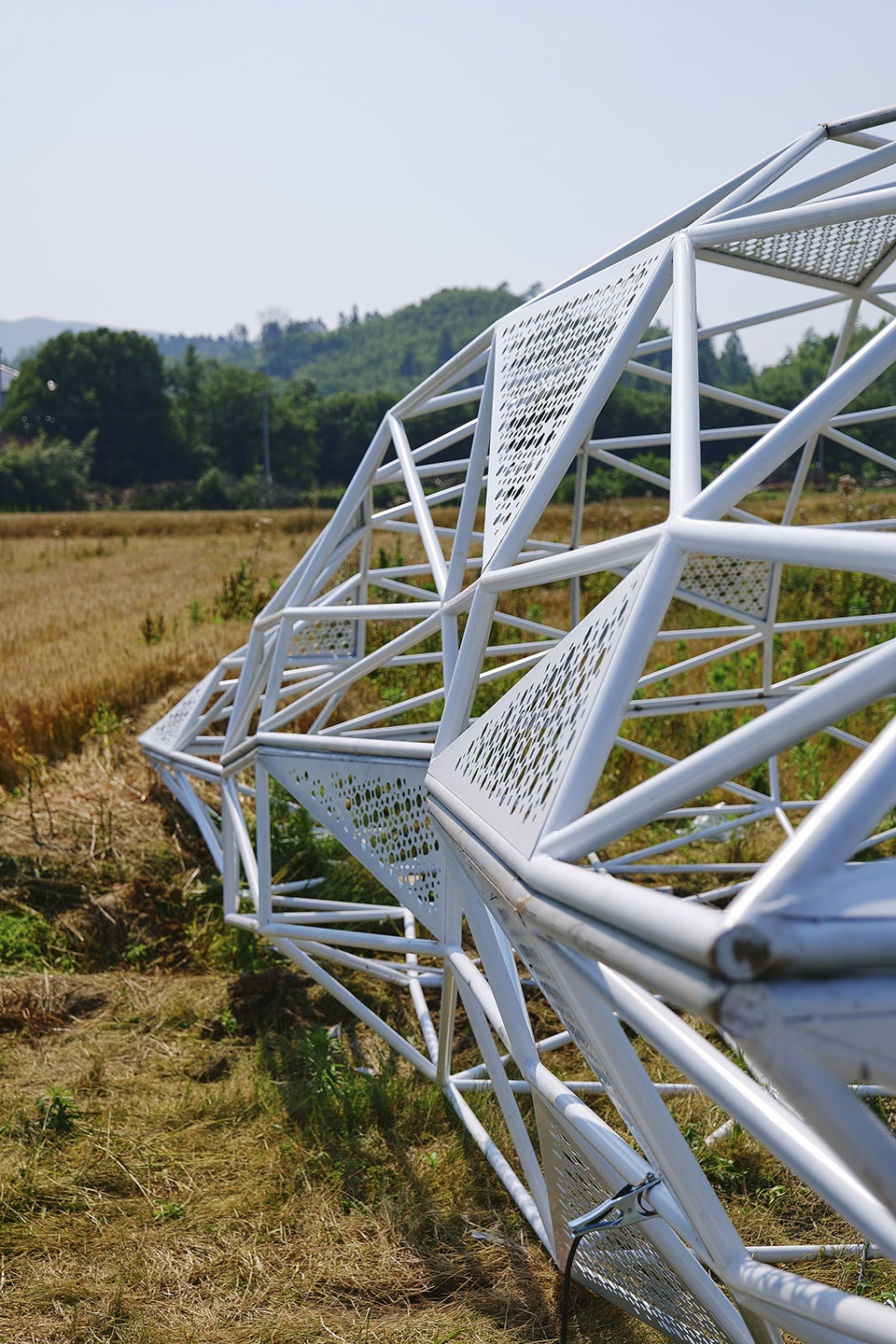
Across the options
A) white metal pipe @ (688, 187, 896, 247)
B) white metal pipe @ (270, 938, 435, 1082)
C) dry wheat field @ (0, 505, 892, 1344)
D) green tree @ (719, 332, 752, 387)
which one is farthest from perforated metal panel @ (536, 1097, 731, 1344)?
green tree @ (719, 332, 752, 387)

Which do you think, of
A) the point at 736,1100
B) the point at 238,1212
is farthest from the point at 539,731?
the point at 238,1212

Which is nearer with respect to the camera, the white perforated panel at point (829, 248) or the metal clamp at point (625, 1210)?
the metal clamp at point (625, 1210)

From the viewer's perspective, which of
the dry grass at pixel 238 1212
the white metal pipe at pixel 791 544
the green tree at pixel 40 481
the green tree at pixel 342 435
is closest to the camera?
the white metal pipe at pixel 791 544

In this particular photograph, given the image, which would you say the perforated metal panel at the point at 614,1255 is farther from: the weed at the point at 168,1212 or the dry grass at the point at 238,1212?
the weed at the point at 168,1212

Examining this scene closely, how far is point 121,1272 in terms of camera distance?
11.9 ft

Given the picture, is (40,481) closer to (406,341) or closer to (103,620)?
(103,620)

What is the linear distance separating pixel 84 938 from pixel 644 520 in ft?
50.0

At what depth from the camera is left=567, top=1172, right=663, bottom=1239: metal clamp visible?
2.44 meters

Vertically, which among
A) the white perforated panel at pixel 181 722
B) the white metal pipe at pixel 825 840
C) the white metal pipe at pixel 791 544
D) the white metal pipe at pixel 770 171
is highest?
the white metal pipe at pixel 770 171

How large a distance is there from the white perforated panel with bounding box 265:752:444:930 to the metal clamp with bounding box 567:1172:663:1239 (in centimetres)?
170

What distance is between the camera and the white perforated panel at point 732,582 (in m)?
6.41

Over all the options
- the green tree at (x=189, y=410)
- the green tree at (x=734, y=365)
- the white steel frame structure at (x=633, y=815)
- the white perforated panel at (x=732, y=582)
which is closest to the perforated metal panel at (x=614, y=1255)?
the white steel frame structure at (x=633, y=815)

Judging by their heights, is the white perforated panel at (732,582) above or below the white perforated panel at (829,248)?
below

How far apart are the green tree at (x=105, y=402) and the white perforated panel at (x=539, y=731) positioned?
58583 mm
